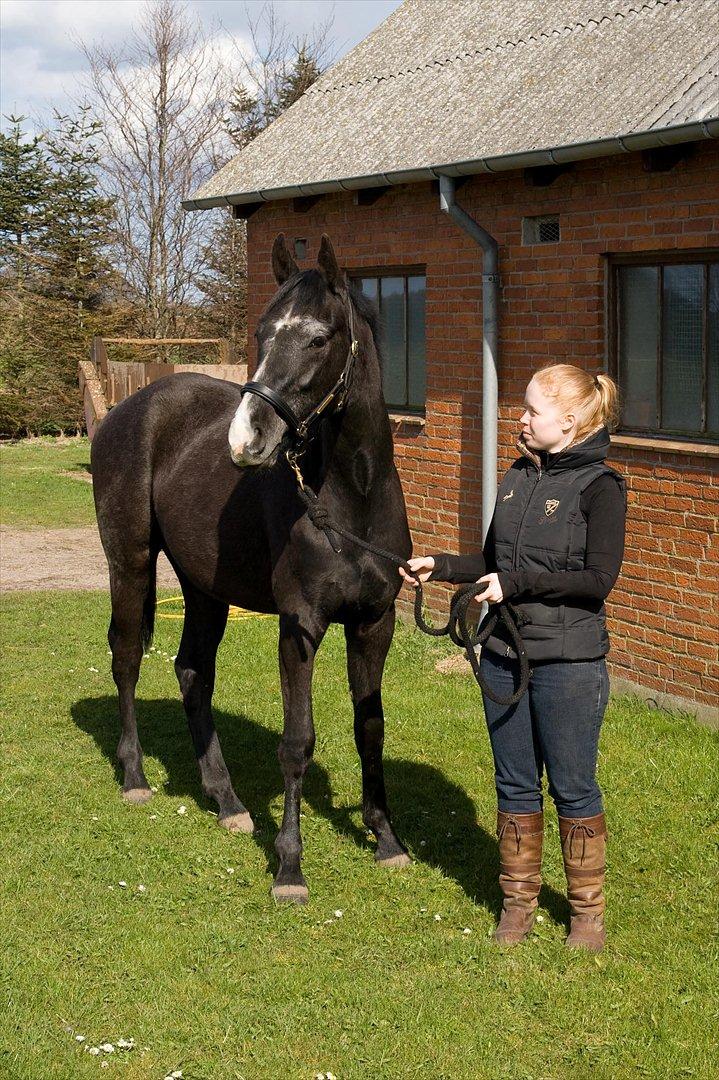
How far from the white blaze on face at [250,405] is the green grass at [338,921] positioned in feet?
6.24

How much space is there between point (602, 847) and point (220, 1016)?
4.85ft

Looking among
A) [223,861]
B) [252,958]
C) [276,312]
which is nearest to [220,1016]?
[252,958]

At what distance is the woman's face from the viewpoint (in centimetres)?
414

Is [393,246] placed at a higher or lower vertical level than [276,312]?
higher

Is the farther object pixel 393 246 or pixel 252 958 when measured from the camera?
pixel 393 246

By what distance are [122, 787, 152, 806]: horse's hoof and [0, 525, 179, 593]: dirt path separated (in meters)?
5.97

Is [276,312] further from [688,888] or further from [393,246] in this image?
[393,246]

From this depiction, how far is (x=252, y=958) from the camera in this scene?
4492mm

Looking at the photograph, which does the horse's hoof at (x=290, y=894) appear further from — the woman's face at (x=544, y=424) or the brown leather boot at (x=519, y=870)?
the woman's face at (x=544, y=424)

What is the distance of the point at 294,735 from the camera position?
504 centimetres

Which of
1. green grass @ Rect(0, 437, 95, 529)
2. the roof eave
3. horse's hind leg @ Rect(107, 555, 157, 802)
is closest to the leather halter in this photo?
horse's hind leg @ Rect(107, 555, 157, 802)

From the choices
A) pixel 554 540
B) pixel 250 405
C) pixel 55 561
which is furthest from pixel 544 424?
pixel 55 561

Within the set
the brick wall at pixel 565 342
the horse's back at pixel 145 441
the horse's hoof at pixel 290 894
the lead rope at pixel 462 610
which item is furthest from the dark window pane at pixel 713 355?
the horse's hoof at pixel 290 894

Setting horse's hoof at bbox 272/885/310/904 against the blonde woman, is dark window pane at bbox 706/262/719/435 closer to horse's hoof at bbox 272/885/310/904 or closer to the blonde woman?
the blonde woman
